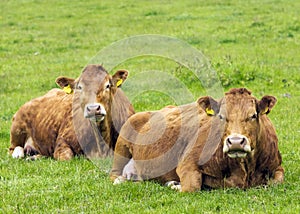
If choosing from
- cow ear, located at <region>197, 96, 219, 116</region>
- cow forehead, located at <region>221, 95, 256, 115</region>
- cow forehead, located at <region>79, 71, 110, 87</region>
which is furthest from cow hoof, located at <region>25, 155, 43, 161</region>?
cow forehead, located at <region>221, 95, 256, 115</region>

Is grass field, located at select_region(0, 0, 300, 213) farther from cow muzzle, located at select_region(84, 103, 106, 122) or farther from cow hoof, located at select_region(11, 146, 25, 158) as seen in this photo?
cow muzzle, located at select_region(84, 103, 106, 122)

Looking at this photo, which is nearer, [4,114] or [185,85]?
[4,114]

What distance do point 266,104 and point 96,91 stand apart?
2876mm

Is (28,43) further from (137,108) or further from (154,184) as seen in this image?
(154,184)

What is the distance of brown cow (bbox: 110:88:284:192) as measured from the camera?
8289mm

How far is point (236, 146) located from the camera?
25.9ft

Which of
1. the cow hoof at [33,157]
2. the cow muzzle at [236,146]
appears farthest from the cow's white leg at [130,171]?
the cow muzzle at [236,146]

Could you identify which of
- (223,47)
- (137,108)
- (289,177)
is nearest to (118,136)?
(289,177)

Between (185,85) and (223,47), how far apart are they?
626cm

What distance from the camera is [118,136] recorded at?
1098cm

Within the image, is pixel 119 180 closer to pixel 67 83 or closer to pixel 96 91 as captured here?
pixel 96 91

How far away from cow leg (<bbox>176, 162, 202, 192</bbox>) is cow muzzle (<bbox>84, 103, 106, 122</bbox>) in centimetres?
171

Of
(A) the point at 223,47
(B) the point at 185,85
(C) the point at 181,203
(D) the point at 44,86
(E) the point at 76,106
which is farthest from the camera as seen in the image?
(A) the point at 223,47

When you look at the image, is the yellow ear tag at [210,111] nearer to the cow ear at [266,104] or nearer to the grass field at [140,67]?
the cow ear at [266,104]
